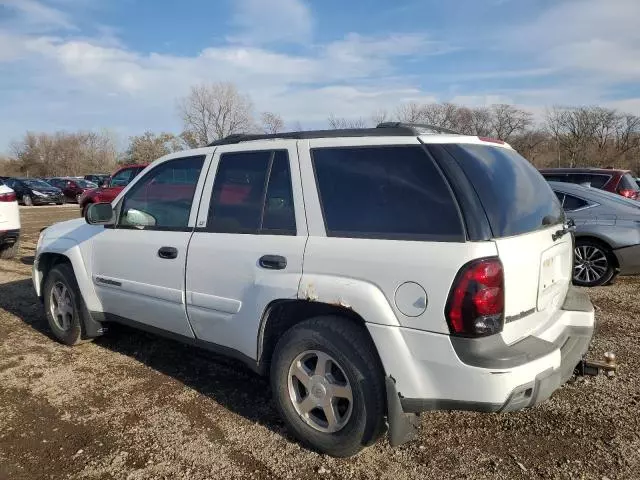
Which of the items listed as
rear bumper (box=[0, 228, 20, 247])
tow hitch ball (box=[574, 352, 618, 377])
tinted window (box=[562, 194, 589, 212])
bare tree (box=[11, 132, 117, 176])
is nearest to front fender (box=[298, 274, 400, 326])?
tow hitch ball (box=[574, 352, 618, 377])

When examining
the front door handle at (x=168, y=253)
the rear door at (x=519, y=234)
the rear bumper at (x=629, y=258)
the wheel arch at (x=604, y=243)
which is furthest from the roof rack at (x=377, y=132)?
the rear bumper at (x=629, y=258)

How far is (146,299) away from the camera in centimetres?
390

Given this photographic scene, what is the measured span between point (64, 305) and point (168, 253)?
1.80 metres

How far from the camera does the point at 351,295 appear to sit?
8.79 feet

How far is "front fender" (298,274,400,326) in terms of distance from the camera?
2594 millimetres

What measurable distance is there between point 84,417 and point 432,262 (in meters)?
2.63

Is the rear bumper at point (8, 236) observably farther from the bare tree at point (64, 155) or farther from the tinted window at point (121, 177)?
the bare tree at point (64, 155)

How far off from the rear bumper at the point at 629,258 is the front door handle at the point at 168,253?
589 centimetres

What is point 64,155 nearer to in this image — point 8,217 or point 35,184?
point 35,184

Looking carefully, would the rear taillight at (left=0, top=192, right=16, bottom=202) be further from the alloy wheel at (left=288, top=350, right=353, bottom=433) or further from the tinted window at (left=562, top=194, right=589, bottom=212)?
the tinted window at (left=562, top=194, right=589, bottom=212)

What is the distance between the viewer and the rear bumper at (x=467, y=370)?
2410mm

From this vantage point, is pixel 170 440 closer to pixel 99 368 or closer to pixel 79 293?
pixel 99 368

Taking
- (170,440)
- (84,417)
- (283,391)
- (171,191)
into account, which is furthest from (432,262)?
(84,417)

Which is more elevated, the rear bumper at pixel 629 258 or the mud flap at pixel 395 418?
the mud flap at pixel 395 418
